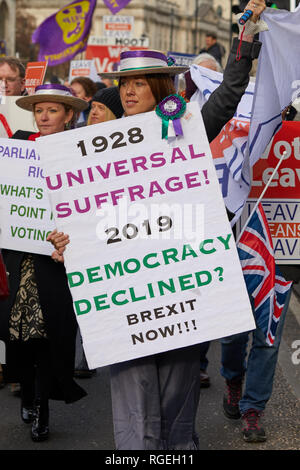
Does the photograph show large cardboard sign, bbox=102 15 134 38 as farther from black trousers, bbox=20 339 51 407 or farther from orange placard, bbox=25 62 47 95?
black trousers, bbox=20 339 51 407

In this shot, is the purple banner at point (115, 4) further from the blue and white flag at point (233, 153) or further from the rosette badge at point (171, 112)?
the rosette badge at point (171, 112)

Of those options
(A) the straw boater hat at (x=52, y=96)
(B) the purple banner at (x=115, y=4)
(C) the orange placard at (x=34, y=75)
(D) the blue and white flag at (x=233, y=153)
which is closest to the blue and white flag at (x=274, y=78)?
(D) the blue and white flag at (x=233, y=153)

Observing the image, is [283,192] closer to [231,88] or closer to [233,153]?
[233,153]

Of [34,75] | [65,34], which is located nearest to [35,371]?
[34,75]

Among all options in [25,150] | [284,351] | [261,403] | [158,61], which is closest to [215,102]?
[158,61]

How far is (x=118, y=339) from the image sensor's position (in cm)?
396

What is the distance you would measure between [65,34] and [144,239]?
9116 mm

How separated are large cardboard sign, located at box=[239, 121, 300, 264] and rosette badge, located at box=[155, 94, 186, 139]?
119 centimetres

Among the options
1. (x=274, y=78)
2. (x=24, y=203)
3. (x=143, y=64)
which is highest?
(x=143, y=64)

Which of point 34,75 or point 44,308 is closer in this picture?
point 44,308

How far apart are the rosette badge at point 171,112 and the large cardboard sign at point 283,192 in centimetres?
119

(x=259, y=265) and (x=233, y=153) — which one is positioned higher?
(x=233, y=153)

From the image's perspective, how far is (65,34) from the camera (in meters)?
12.6

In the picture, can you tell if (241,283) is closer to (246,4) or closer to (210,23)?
(246,4)
